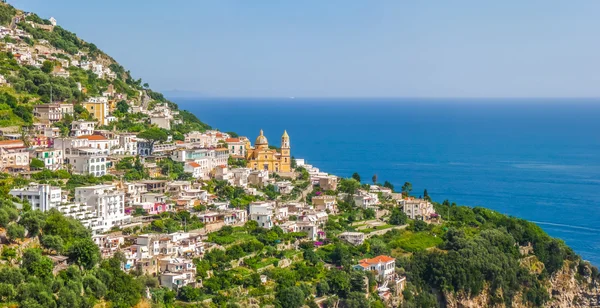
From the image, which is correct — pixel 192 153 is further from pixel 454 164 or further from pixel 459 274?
pixel 454 164

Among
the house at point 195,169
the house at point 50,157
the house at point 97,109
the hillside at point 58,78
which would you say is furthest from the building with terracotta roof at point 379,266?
the house at point 97,109

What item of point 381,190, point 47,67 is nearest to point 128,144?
point 47,67

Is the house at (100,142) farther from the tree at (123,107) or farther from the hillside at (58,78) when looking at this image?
the tree at (123,107)

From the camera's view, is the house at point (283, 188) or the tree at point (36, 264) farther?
the house at point (283, 188)

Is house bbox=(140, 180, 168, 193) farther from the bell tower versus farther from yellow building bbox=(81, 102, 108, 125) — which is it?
the bell tower

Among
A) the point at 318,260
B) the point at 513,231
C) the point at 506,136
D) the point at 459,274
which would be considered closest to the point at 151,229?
the point at 318,260

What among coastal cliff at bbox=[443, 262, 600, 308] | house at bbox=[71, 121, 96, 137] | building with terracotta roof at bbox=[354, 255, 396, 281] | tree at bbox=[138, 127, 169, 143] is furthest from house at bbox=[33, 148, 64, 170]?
coastal cliff at bbox=[443, 262, 600, 308]
